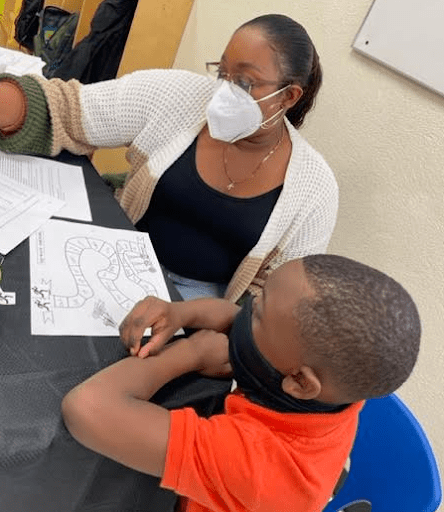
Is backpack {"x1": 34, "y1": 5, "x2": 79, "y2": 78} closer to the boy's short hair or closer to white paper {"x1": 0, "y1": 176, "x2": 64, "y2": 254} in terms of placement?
white paper {"x1": 0, "y1": 176, "x2": 64, "y2": 254}

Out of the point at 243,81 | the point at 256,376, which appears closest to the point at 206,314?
the point at 256,376

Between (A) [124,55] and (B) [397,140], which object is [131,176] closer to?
(B) [397,140]

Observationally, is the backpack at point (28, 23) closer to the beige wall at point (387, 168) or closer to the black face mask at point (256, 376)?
the beige wall at point (387, 168)

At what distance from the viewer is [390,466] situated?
0.92 meters

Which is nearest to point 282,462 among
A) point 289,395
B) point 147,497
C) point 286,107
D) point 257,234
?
point 289,395

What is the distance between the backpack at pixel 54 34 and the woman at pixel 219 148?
4.47 ft

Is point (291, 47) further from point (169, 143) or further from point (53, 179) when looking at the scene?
point (53, 179)

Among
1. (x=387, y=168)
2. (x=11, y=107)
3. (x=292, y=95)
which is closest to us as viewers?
(x=11, y=107)

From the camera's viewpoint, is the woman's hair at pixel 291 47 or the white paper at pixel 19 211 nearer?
the white paper at pixel 19 211

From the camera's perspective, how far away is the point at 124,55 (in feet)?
7.04

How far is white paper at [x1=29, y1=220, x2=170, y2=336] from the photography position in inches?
29.7

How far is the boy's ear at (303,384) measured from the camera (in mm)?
626

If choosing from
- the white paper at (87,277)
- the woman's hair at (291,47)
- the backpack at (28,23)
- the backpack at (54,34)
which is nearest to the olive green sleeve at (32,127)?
the white paper at (87,277)

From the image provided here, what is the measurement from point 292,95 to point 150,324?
0.65 metres
